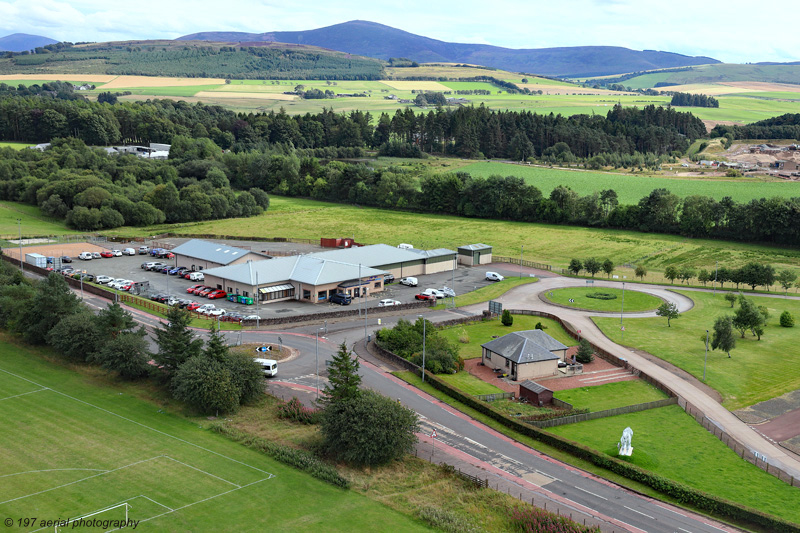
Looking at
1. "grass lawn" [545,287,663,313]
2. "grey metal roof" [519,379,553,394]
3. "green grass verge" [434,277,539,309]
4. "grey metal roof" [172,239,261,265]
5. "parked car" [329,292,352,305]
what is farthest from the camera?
"grey metal roof" [172,239,261,265]

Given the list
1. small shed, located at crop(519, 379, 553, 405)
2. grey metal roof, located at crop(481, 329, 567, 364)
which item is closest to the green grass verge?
grey metal roof, located at crop(481, 329, 567, 364)

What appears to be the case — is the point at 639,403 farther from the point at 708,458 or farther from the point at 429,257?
the point at 429,257

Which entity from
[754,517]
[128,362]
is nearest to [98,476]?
[128,362]

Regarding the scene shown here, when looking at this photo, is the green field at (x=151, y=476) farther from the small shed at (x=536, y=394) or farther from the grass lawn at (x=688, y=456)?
the small shed at (x=536, y=394)

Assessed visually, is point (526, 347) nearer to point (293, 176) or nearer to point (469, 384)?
point (469, 384)

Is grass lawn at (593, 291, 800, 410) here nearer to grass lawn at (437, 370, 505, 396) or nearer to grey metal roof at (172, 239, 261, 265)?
grass lawn at (437, 370, 505, 396)

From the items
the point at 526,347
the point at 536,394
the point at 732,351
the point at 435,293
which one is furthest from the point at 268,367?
the point at 732,351

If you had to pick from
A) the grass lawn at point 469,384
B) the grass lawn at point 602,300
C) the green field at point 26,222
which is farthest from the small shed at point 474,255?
the green field at point 26,222
